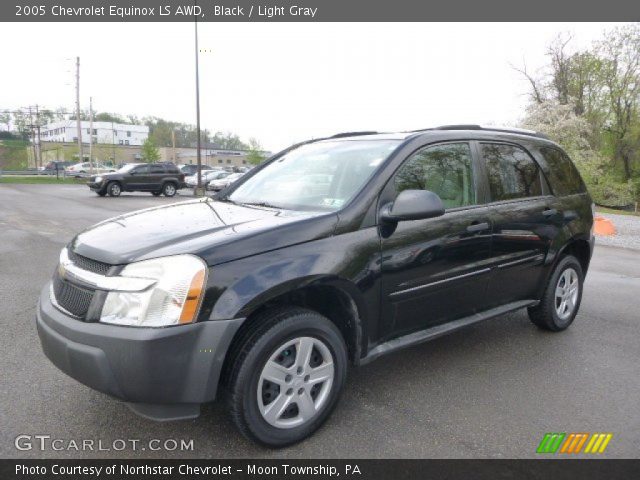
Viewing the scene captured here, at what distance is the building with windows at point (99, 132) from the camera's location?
355ft

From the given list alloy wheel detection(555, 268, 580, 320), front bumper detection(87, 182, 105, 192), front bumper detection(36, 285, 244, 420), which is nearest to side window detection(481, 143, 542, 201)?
alloy wheel detection(555, 268, 580, 320)

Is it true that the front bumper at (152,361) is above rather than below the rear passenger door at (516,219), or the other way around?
below

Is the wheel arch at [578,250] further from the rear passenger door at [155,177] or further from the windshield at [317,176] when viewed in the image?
the rear passenger door at [155,177]

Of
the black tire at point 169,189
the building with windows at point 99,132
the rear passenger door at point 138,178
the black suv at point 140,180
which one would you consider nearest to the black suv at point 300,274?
the black suv at point 140,180

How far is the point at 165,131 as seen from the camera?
113188 millimetres

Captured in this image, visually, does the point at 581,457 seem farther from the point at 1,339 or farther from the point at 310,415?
the point at 1,339

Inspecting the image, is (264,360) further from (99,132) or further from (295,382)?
(99,132)

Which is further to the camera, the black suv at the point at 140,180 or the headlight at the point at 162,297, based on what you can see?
the black suv at the point at 140,180

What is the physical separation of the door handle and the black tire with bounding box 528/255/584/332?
1245 millimetres

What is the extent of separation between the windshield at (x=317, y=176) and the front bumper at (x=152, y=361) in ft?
3.73

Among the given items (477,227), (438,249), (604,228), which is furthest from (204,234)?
(604,228)
